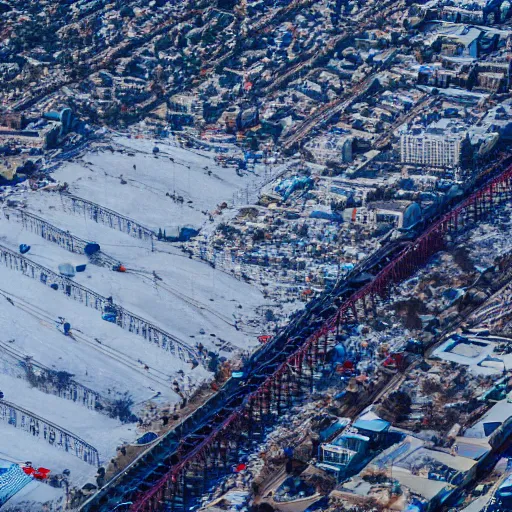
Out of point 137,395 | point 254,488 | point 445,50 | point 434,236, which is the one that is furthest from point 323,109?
point 254,488

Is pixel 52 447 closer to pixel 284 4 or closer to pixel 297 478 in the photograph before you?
pixel 297 478

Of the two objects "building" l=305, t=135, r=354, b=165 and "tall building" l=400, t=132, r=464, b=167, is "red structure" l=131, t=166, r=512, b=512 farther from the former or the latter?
"building" l=305, t=135, r=354, b=165

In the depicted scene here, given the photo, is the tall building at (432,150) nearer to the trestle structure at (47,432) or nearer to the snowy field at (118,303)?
the snowy field at (118,303)

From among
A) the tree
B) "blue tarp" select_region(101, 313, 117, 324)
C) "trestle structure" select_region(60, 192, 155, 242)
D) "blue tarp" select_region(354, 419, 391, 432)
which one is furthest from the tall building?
"blue tarp" select_region(354, 419, 391, 432)

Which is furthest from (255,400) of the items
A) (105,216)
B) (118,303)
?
(105,216)

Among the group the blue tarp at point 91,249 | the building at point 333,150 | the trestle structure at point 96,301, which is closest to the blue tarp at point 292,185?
the building at point 333,150

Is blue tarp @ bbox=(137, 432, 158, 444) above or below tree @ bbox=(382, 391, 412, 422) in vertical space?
below

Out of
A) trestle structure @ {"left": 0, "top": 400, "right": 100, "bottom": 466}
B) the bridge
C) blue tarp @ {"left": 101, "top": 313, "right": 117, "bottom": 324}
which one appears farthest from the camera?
blue tarp @ {"left": 101, "top": 313, "right": 117, "bottom": 324}

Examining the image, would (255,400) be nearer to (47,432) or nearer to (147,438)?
(147,438)
